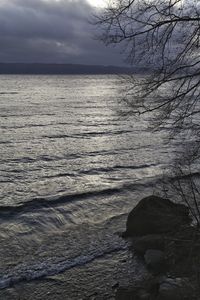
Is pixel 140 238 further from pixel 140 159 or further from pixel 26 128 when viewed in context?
pixel 26 128

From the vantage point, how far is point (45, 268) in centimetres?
1448

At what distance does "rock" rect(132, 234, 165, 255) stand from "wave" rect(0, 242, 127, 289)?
813mm

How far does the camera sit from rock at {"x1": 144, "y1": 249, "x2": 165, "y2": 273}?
45.6 ft

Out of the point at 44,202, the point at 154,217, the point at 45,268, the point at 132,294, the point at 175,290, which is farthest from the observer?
the point at 44,202

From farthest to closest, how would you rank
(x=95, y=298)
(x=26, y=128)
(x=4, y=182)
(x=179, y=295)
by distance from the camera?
1. (x=26, y=128)
2. (x=4, y=182)
3. (x=95, y=298)
4. (x=179, y=295)

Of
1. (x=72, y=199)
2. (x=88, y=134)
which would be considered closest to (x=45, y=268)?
(x=72, y=199)

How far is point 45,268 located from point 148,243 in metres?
3.83

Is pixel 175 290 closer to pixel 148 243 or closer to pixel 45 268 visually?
pixel 148 243

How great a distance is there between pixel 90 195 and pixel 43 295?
11.1 m

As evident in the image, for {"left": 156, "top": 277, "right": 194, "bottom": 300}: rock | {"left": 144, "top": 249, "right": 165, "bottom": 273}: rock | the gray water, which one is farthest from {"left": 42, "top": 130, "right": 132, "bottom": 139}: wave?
{"left": 156, "top": 277, "right": 194, "bottom": 300}: rock

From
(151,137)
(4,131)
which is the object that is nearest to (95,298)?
(151,137)

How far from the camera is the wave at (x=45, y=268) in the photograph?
535 inches

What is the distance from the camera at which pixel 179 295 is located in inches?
408

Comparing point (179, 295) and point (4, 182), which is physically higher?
point (179, 295)
